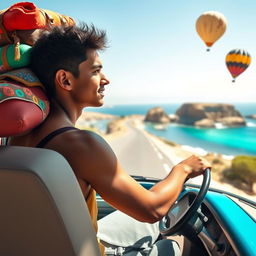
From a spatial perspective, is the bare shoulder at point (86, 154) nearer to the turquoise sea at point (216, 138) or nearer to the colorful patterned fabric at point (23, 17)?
the colorful patterned fabric at point (23, 17)

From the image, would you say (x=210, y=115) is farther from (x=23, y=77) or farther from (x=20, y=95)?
(x=20, y=95)

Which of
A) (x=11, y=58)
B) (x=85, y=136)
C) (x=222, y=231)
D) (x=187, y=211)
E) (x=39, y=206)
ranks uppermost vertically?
(x=11, y=58)

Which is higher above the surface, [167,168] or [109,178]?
[109,178]

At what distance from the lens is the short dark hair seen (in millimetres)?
1295

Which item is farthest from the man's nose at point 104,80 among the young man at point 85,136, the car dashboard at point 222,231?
the car dashboard at point 222,231

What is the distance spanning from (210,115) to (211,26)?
98371mm

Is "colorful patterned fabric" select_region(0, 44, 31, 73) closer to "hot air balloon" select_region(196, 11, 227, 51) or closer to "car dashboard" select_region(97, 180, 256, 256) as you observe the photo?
"car dashboard" select_region(97, 180, 256, 256)

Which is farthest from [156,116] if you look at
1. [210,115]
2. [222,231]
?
[222,231]

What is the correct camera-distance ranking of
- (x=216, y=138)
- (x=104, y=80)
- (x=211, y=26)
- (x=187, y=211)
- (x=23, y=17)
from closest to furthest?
(x=23, y=17) → (x=104, y=80) → (x=187, y=211) → (x=211, y=26) → (x=216, y=138)

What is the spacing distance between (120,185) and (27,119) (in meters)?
0.43

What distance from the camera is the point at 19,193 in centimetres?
89

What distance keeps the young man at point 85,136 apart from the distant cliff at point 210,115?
11205cm

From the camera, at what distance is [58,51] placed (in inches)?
51.4

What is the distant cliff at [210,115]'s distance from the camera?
111 metres
